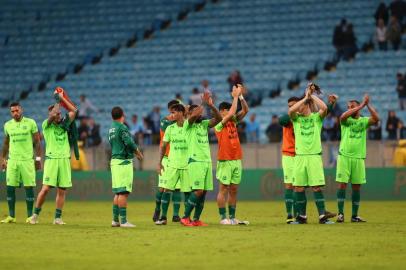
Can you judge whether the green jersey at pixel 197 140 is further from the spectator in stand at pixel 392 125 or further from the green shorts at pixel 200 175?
the spectator in stand at pixel 392 125

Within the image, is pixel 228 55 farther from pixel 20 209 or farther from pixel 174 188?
pixel 174 188

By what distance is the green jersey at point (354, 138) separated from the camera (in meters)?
19.5

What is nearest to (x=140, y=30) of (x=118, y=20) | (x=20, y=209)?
(x=118, y=20)

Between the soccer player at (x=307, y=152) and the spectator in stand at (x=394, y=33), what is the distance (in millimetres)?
17602

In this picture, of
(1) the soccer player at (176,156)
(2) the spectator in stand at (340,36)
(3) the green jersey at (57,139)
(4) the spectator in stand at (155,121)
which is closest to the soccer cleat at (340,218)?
(1) the soccer player at (176,156)

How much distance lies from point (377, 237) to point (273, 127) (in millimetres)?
16042

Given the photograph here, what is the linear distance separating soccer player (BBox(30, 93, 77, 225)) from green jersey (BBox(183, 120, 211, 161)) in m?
2.21

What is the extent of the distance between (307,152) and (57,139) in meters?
4.68

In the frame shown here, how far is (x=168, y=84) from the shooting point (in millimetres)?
38281

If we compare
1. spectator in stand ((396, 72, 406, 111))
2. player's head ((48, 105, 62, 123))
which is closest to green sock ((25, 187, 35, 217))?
player's head ((48, 105, 62, 123))

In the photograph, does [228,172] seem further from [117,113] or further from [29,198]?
[29,198]

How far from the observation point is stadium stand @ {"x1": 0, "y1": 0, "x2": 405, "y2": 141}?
117 ft

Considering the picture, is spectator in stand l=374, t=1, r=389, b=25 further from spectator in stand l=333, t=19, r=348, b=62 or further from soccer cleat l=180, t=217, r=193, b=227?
soccer cleat l=180, t=217, r=193, b=227

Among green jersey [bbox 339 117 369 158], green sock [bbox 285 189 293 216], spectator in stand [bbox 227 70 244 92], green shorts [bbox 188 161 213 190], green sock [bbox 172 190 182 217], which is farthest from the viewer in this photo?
spectator in stand [bbox 227 70 244 92]
